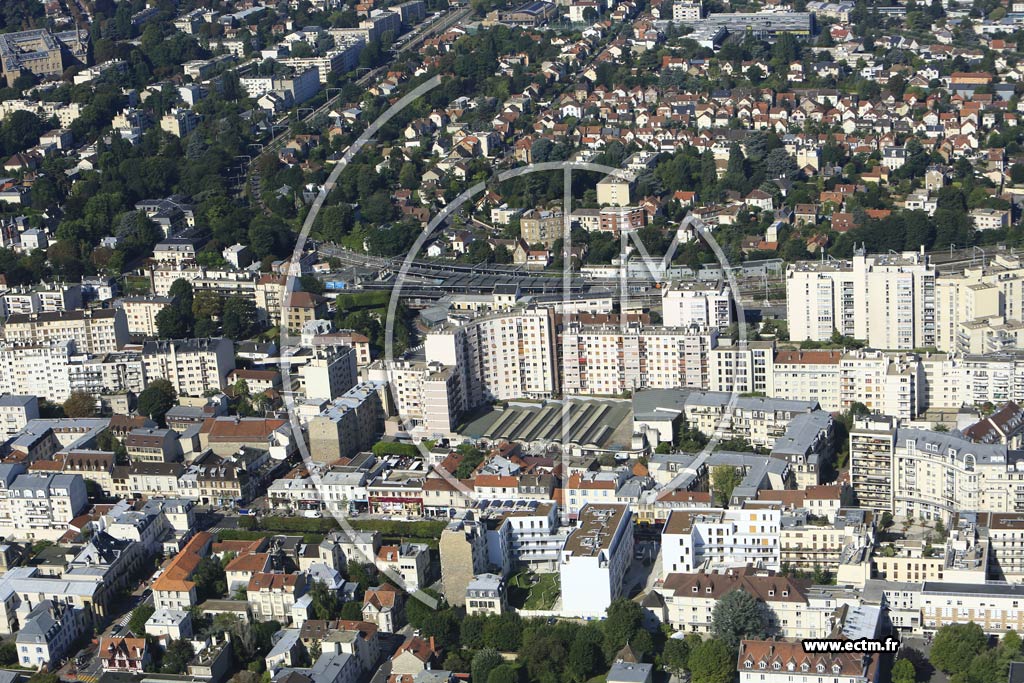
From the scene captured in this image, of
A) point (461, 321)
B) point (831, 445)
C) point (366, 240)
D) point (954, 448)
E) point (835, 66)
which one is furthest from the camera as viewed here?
point (835, 66)

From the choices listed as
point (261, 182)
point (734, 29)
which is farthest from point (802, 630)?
point (734, 29)

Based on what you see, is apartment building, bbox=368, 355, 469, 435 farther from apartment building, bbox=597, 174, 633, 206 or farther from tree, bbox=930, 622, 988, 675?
apartment building, bbox=597, 174, 633, 206

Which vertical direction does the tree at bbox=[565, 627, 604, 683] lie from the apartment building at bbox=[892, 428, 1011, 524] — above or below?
below

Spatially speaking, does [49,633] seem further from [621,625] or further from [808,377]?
[808,377]

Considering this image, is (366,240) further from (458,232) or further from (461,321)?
(461,321)

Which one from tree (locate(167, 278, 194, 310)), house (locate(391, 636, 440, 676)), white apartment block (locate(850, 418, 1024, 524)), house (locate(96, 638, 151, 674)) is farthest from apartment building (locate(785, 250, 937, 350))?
house (locate(96, 638, 151, 674))
